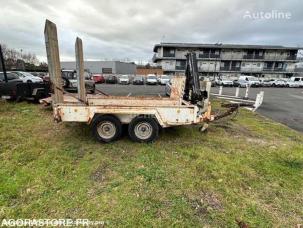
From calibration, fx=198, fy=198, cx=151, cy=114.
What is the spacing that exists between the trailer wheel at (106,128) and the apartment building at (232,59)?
41356mm

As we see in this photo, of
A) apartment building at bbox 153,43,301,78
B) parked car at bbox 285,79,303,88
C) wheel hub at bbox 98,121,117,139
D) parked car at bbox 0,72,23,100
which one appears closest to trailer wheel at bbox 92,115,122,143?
wheel hub at bbox 98,121,117,139

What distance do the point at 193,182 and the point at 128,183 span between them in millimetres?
1066

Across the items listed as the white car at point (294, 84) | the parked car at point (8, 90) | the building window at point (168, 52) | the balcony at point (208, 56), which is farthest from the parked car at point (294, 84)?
the parked car at point (8, 90)

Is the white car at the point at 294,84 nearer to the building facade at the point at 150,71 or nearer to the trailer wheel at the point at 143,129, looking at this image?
the building facade at the point at 150,71

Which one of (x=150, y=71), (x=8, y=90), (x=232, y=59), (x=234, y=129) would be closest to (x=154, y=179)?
(x=234, y=129)

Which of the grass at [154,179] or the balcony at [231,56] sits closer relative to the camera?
the grass at [154,179]

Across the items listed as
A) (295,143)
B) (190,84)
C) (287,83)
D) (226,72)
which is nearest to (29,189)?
(190,84)

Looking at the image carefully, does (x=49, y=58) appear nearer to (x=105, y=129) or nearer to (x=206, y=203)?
(x=105, y=129)

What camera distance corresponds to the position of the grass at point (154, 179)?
2561mm

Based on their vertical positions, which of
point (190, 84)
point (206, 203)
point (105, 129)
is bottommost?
point (206, 203)

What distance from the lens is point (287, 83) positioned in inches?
1371

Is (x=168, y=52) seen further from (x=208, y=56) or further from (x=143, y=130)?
(x=143, y=130)

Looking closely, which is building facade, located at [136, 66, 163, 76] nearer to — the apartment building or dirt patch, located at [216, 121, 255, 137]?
the apartment building

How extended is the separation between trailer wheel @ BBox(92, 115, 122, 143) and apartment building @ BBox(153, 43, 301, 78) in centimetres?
4136
